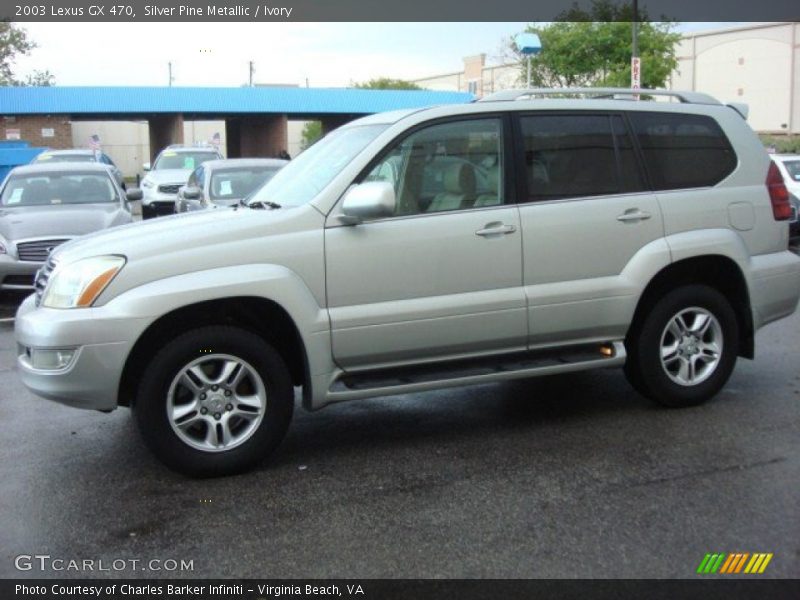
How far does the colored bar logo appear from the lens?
3.75 m

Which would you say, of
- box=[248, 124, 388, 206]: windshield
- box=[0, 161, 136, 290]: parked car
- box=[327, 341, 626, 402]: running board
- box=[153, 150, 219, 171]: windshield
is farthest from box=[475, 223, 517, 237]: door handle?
box=[153, 150, 219, 171]: windshield

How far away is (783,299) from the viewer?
20.4ft

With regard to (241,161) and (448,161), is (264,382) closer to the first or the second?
(448,161)

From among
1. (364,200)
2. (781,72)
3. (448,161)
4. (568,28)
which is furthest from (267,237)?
(781,72)

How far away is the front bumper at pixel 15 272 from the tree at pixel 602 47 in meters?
25.2

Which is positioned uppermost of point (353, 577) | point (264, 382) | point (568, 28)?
point (568, 28)

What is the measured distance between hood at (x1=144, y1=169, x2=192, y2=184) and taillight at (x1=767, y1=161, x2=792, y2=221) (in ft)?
53.8

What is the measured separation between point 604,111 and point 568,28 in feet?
101

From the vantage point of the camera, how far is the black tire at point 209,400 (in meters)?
4.73

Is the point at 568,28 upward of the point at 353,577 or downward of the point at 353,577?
upward

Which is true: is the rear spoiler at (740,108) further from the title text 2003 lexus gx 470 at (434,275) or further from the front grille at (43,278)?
the front grille at (43,278)

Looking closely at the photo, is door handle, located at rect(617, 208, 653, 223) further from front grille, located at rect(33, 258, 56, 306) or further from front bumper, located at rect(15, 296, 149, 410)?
front grille, located at rect(33, 258, 56, 306)

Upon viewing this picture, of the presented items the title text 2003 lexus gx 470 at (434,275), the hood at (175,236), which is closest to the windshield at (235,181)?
the title text 2003 lexus gx 470 at (434,275)

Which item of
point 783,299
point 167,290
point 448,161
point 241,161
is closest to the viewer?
point 167,290
